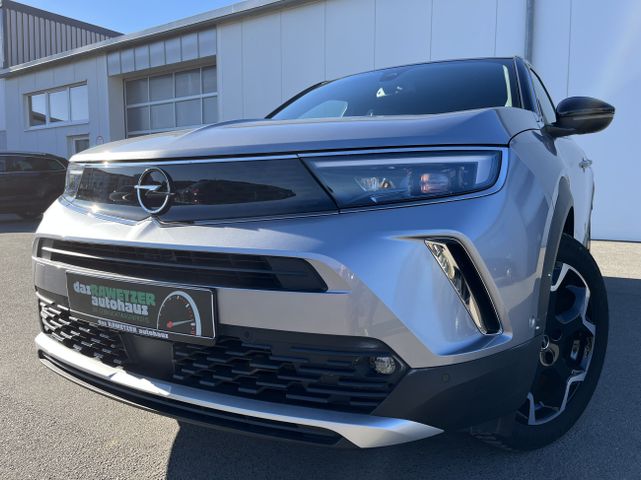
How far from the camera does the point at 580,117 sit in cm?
207

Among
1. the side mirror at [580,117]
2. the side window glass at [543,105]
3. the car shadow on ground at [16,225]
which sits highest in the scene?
the side window glass at [543,105]

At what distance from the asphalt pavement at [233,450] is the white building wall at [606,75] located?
620cm

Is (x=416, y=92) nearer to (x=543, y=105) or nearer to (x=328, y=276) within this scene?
(x=543, y=105)

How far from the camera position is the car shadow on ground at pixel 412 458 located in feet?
5.77

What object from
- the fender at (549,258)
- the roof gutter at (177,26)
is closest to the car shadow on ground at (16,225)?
the roof gutter at (177,26)

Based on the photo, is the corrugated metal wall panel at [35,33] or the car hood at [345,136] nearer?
the car hood at [345,136]

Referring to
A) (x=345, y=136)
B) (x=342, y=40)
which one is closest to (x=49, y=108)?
(x=342, y=40)

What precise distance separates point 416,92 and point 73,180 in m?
1.58

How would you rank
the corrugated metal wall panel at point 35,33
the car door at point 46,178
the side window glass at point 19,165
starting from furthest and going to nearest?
1. the corrugated metal wall panel at point 35,33
2. the car door at point 46,178
3. the side window glass at point 19,165

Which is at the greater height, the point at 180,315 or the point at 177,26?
the point at 177,26

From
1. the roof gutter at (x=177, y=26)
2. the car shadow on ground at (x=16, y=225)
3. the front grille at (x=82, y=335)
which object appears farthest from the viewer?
the roof gutter at (x=177, y=26)

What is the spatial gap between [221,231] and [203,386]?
1.53ft

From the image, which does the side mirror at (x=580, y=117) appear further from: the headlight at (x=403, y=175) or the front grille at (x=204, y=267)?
the front grille at (x=204, y=267)

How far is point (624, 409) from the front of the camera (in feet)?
7.26
